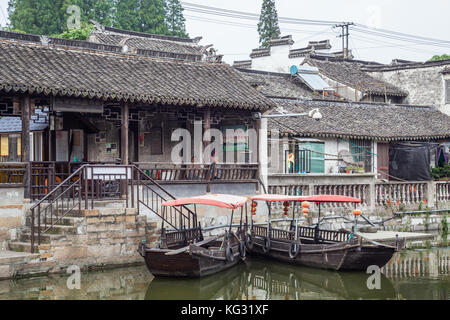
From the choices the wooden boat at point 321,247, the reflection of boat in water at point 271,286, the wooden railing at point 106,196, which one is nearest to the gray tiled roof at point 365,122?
the wooden boat at point 321,247

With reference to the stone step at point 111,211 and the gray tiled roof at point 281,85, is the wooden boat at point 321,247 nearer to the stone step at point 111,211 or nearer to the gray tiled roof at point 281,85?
the stone step at point 111,211

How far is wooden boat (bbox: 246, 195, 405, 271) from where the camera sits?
14.4m

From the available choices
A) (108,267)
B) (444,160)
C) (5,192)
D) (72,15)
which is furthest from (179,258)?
(72,15)

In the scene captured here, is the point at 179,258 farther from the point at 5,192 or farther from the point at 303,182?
the point at 303,182

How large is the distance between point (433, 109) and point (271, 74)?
25.7 feet

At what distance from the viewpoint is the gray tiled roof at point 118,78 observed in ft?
50.3

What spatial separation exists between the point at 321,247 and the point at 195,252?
341 cm

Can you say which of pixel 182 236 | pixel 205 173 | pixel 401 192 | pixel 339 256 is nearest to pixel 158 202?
pixel 205 173

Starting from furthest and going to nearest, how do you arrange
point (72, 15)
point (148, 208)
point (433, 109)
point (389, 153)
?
point (72, 15)
point (433, 109)
point (389, 153)
point (148, 208)

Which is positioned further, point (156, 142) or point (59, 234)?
point (156, 142)

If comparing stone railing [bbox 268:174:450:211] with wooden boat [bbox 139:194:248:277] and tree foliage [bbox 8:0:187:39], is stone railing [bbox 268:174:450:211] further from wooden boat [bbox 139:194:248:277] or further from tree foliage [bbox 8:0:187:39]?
tree foliage [bbox 8:0:187:39]

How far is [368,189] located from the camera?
21.8m

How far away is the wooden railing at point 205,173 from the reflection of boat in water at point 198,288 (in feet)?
12.2

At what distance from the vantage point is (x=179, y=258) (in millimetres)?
13383
